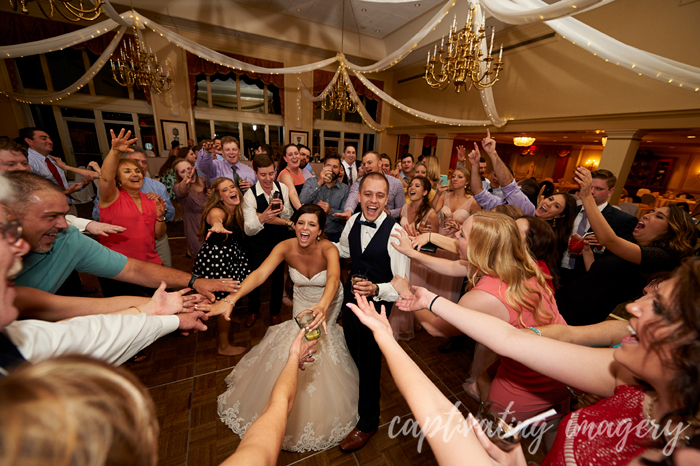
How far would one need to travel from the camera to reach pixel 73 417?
0.45 metres

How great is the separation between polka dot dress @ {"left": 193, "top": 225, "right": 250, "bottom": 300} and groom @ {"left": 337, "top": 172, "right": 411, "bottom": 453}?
110cm

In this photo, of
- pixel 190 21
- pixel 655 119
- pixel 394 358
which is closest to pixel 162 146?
pixel 190 21

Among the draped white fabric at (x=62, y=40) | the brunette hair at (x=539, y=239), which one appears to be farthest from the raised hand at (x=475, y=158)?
the draped white fabric at (x=62, y=40)

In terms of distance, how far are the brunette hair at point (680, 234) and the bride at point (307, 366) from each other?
2461 mm

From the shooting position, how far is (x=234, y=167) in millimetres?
4172

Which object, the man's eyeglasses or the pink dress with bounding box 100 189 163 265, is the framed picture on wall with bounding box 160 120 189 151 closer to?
the pink dress with bounding box 100 189 163 265

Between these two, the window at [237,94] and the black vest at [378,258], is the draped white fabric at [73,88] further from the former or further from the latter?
the black vest at [378,258]

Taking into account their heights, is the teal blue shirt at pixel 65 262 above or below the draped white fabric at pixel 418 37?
below

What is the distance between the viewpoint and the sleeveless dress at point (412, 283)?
2.87m

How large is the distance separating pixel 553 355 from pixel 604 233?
1.55m

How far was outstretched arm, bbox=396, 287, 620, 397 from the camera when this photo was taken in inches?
38.6

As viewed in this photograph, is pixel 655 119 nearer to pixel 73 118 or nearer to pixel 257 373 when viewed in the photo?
pixel 257 373

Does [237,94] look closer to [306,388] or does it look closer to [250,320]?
[250,320]

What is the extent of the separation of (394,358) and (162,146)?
10959 millimetres
